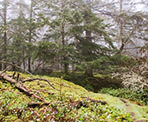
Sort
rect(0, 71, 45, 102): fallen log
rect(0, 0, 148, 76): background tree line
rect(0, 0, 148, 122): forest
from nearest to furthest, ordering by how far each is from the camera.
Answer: rect(0, 71, 45, 102): fallen log < rect(0, 0, 148, 122): forest < rect(0, 0, 148, 76): background tree line

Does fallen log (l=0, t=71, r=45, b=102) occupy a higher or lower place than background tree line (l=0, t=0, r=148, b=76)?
lower

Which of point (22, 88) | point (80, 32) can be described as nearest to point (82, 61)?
point (80, 32)

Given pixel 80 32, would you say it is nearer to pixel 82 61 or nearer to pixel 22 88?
pixel 82 61

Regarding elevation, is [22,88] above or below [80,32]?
below

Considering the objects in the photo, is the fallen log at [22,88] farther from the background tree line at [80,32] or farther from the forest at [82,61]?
the background tree line at [80,32]

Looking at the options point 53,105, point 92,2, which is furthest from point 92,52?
point 53,105

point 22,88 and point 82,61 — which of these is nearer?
point 22,88

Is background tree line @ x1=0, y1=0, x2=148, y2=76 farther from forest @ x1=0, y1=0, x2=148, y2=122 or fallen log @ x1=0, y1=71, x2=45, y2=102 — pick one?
fallen log @ x1=0, y1=71, x2=45, y2=102

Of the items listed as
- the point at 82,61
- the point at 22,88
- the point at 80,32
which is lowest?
the point at 22,88

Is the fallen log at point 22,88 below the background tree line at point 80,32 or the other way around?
below

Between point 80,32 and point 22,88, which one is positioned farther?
point 80,32

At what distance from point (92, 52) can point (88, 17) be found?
9.41 feet

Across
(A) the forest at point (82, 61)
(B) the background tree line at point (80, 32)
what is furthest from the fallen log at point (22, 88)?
(B) the background tree line at point (80, 32)

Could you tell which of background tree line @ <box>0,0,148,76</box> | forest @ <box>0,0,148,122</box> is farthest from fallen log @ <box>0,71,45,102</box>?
background tree line @ <box>0,0,148,76</box>
